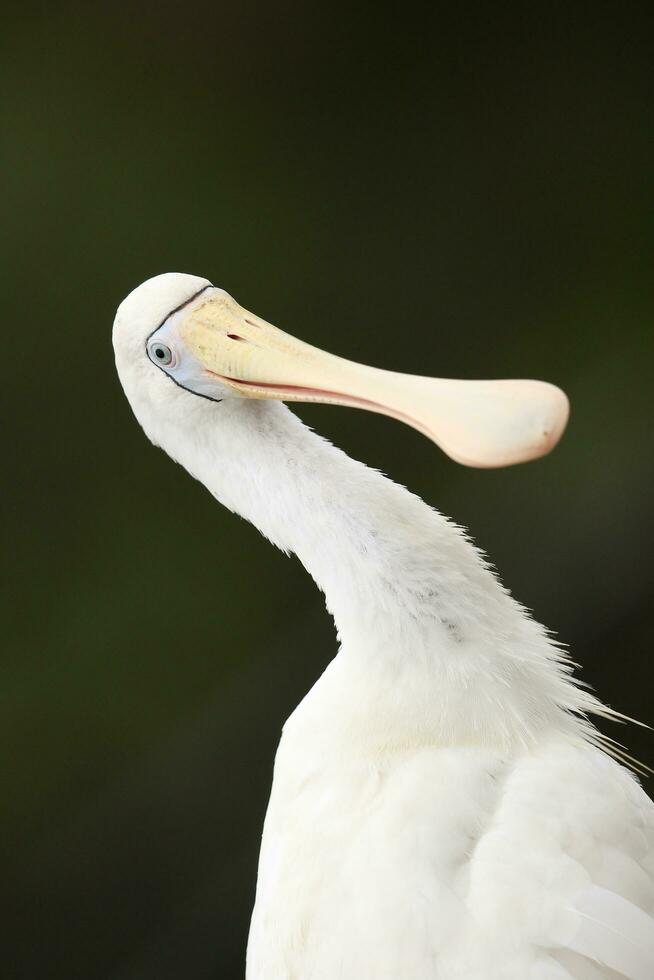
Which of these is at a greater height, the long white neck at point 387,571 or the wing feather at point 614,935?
the long white neck at point 387,571

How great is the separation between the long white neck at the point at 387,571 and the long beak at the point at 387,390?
50mm

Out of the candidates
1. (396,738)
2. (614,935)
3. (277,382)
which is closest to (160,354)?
(277,382)

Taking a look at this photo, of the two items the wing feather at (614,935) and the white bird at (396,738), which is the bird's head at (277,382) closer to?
the white bird at (396,738)

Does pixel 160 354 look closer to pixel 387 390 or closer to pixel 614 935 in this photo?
pixel 387 390

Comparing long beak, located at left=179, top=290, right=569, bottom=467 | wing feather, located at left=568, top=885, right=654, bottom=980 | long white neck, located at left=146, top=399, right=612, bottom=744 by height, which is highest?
long beak, located at left=179, top=290, right=569, bottom=467

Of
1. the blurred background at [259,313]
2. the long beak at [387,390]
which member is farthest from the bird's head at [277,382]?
the blurred background at [259,313]

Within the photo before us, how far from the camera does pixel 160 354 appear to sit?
854mm

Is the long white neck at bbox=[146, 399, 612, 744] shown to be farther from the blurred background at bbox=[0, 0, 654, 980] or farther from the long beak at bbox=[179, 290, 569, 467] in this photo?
the blurred background at bbox=[0, 0, 654, 980]

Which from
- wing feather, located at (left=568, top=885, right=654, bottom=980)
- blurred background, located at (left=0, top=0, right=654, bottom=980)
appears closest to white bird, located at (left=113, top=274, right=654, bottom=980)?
wing feather, located at (left=568, top=885, right=654, bottom=980)

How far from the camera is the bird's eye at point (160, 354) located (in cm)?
85

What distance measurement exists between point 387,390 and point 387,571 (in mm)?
138

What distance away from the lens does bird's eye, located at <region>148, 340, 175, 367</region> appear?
847mm

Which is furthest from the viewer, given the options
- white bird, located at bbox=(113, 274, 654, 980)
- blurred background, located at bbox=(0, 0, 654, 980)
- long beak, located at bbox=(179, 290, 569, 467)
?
blurred background, located at bbox=(0, 0, 654, 980)

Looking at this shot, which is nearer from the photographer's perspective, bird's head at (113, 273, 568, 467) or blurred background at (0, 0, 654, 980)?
bird's head at (113, 273, 568, 467)
